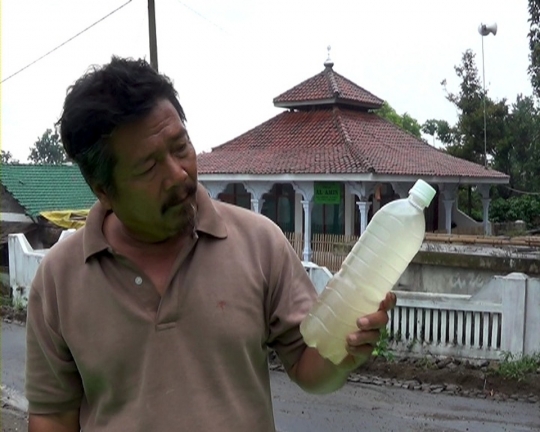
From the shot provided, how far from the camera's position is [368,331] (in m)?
1.39

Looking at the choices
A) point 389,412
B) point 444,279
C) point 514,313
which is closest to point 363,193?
point 444,279

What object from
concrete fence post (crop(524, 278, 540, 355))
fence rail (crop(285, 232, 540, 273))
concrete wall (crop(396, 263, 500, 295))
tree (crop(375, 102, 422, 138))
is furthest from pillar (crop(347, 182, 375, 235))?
tree (crop(375, 102, 422, 138))

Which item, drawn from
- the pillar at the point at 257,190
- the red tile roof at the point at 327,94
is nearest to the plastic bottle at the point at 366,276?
the pillar at the point at 257,190

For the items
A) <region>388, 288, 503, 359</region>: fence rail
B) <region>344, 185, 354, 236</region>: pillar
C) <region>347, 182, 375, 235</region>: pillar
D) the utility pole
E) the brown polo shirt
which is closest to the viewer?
the brown polo shirt

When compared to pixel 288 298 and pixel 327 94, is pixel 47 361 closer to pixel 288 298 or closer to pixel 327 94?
pixel 288 298

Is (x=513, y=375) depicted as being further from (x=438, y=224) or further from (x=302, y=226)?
(x=438, y=224)

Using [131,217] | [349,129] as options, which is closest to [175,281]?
[131,217]

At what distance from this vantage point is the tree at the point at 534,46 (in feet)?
60.4

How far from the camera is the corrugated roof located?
18.1 metres

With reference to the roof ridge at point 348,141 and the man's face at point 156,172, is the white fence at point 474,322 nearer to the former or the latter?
the man's face at point 156,172

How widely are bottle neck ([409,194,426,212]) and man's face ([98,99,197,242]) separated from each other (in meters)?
0.57

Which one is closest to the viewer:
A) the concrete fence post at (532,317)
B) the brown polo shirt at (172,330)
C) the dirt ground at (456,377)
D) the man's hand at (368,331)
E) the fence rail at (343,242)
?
the man's hand at (368,331)

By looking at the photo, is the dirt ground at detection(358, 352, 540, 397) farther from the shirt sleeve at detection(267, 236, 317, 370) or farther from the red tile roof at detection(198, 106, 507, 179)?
the red tile roof at detection(198, 106, 507, 179)

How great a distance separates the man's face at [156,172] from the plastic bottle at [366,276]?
1.47 ft
